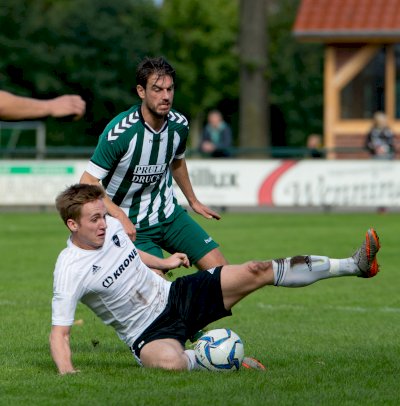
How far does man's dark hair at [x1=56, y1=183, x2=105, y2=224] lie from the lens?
7.38 meters

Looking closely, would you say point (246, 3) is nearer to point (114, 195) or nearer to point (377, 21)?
point (377, 21)

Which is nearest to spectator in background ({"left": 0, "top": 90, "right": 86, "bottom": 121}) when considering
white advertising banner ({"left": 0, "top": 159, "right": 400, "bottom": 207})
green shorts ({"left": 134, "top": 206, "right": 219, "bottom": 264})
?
green shorts ({"left": 134, "top": 206, "right": 219, "bottom": 264})

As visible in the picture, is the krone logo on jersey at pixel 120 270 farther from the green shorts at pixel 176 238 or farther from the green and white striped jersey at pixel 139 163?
the green shorts at pixel 176 238

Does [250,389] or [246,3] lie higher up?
[246,3]

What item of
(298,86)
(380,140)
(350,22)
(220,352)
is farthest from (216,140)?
(298,86)

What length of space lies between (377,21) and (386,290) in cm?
1902

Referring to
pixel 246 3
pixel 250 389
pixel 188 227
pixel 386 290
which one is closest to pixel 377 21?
pixel 246 3

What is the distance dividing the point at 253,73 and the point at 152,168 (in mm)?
23803

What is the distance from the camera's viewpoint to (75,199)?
7.40 m

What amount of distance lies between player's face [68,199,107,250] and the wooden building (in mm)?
23612

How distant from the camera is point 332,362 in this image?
8008 millimetres

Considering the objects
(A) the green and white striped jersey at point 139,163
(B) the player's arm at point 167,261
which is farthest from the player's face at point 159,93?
(B) the player's arm at point 167,261

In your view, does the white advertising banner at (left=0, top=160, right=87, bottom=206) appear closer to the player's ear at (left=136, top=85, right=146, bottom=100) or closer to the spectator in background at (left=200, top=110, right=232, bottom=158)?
the spectator in background at (left=200, top=110, right=232, bottom=158)

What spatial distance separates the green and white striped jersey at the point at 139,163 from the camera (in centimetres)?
880
